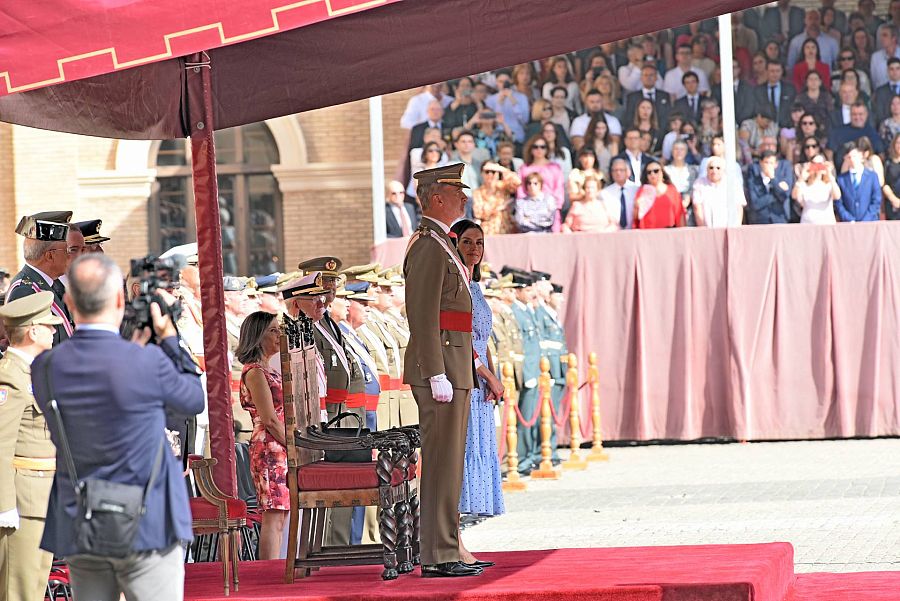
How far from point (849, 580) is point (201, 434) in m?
3.76

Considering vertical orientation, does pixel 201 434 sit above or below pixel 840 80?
below

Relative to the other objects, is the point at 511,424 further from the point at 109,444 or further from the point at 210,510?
the point at 109,444

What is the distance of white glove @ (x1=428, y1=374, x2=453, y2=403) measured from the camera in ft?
22.7

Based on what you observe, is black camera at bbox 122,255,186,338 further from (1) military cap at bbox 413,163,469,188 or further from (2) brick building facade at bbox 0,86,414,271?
(2) brick building facade at bbox 0,86,414,271

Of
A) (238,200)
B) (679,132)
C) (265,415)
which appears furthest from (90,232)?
(238,200)

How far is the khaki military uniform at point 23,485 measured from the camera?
6227mm

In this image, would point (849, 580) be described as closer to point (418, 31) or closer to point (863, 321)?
point (418, 31)

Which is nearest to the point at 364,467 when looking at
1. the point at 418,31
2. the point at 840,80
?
the point at 418,31

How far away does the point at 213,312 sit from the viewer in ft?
24.9

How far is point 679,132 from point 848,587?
1183 centimetres

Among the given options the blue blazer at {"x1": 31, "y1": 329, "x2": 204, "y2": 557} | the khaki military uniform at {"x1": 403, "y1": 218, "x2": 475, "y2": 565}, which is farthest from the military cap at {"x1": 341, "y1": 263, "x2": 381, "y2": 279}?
the blue blazer at {"x1": 31, "y1": 329, "x2": 204, "y2": 557}

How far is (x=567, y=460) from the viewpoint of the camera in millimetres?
16984

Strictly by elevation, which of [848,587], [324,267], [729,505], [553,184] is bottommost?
[729,505]

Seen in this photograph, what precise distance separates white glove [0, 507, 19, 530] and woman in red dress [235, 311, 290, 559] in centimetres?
212
